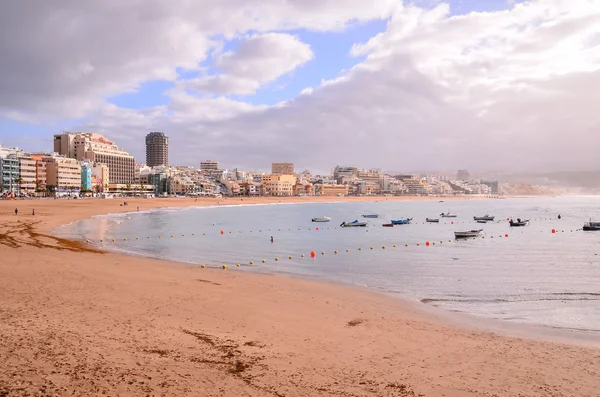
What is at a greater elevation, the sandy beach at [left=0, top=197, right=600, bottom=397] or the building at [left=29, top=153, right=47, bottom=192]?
the building at [left=29, top=153, right=47, bottom=192]

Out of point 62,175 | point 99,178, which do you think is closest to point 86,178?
point 62,175

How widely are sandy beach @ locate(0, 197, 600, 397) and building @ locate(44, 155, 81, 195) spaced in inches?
5565

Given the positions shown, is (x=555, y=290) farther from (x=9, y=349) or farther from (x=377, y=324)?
(x=9, y=349)

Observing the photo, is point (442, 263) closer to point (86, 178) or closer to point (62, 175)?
point (62, 175)

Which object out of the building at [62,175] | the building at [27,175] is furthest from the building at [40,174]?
the building at [62,175]

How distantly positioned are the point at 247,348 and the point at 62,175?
515 ft

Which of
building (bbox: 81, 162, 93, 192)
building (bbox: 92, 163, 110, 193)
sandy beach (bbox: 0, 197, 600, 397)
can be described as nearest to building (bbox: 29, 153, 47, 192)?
building (bbox: 81, 162, 93, 192)

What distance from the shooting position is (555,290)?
66.7 ft

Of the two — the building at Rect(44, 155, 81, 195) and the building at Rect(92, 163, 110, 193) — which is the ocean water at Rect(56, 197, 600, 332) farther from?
the building at Rect(92, 163, 110, 193)

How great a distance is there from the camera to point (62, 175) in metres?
146

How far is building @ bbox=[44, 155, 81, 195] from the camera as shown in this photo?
144125mm

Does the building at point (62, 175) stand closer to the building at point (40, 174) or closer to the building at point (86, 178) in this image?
the building at point (40, 174)

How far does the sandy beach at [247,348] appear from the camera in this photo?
798cm

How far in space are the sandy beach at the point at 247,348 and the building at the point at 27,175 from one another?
13533cm
